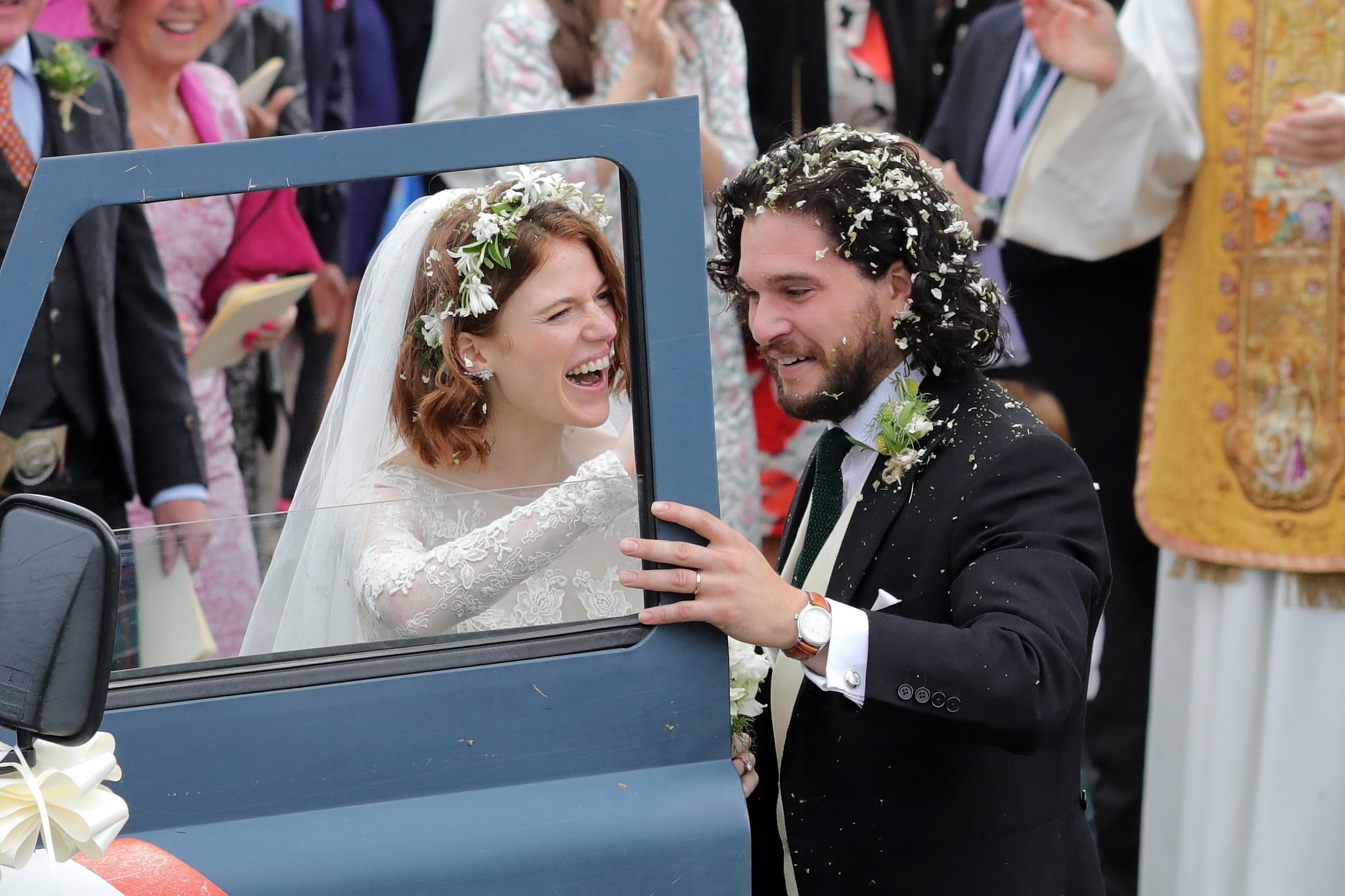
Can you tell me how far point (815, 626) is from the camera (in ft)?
6.20

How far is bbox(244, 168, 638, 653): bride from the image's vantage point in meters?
1.91

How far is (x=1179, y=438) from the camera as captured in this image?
373 centimetres

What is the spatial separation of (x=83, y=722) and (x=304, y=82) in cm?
363

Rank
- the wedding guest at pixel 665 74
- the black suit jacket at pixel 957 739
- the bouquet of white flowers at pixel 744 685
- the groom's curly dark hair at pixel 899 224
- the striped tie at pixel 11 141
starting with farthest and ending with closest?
1. the wedding guest at pixel 665 74
2. the striped tie at pixel 11 141
3. the groom's curly dark hair at pixel 899 224
4. the bouquet of white flowers at pixel 744 685
5. the black suit jacket at pixel 957 739

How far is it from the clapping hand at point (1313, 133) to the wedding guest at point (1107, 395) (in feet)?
1.98

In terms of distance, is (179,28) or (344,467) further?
(179,28)

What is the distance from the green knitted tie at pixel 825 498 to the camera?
236 cm

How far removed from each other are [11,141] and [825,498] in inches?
81.7

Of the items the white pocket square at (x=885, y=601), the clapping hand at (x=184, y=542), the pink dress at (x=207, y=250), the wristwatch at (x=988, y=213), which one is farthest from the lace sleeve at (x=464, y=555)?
the wristwatch at (x=988, y=213)

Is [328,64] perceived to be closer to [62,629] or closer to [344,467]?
[344,467]

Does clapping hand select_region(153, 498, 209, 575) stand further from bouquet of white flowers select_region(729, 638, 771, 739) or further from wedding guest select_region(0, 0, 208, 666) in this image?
wedding guest select_region(0, 0, 208, 666)

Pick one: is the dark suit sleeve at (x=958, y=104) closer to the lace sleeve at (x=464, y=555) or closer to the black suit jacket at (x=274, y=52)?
the black suit jacket at (x=274, y=52)

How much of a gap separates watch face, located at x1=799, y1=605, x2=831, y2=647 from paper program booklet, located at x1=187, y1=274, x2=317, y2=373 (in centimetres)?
220

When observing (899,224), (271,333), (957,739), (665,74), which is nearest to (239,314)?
(271,333)
